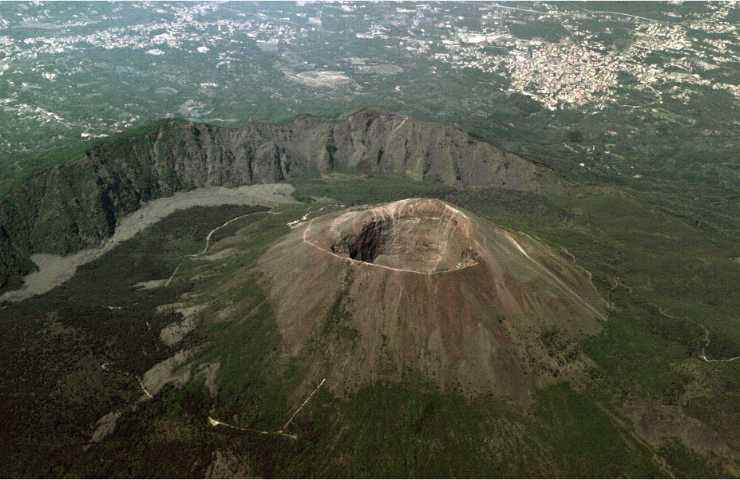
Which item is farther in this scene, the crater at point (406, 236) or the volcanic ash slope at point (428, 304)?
the crater at point (406, 236)

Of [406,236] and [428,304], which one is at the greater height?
[406,236]

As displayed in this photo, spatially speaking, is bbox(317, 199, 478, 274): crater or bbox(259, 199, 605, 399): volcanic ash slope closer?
bbox(259, 199, 605, 399): volcanic ash slope

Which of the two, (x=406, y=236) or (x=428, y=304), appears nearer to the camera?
(x=428, y=304)

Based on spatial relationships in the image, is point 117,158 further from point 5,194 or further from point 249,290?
point 249,290

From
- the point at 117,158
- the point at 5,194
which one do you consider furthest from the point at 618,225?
the point at 5,194
